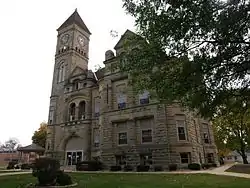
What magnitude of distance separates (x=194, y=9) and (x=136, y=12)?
9.74 ft

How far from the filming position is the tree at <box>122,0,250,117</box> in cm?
796

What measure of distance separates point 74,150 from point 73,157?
108 cm

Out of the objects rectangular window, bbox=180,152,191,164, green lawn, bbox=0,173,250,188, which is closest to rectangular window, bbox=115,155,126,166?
rectangular window, bbox=180,152,191,164

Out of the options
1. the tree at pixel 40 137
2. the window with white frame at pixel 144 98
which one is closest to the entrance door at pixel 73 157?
→ the window with white frame at pixel 144 98

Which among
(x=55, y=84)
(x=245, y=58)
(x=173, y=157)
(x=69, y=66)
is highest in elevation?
(x=69, y=66)

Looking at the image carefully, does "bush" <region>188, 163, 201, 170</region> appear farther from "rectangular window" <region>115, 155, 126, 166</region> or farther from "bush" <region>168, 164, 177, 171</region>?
"rectangular window" <region>115, 155, 126, 166</region>

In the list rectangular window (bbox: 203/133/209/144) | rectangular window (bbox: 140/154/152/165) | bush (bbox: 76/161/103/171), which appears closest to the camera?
rectangular window (bbox: 140/154/152/165)

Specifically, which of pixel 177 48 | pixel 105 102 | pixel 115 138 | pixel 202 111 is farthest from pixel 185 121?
pixel 177 48

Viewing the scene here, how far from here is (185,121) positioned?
27.2 meters

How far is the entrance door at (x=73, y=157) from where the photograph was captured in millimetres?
35875

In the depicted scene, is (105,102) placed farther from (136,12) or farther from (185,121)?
(136,12)

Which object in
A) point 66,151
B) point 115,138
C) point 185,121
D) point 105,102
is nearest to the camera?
point 185,121

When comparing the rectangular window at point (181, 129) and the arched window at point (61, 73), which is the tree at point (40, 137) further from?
the rectangular window at point (181, 129)

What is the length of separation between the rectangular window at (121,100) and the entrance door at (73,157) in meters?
10.6
